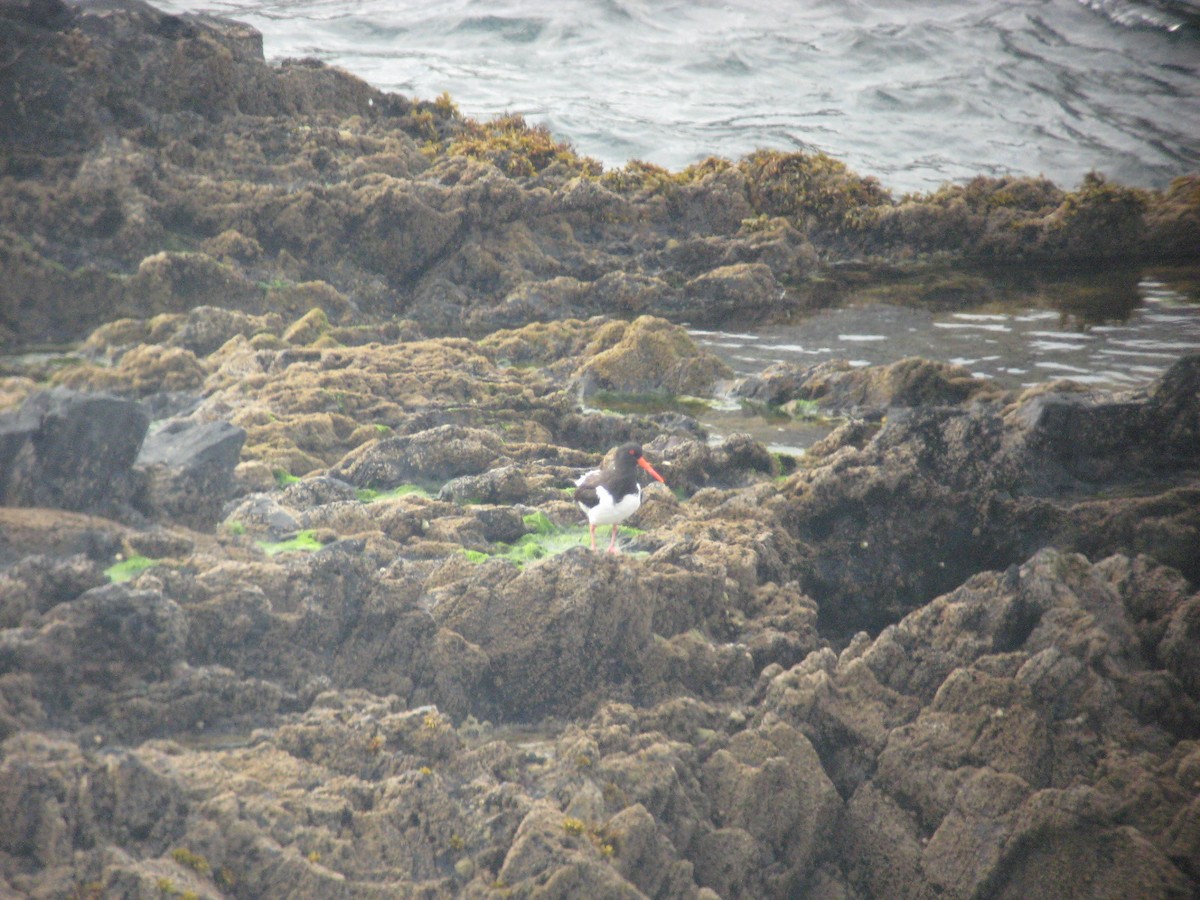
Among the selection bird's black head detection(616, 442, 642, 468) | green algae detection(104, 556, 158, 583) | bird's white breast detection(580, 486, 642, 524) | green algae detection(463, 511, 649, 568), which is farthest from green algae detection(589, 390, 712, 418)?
green algae detection(104, 556, 158, 583)

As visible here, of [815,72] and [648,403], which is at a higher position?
[815,72]

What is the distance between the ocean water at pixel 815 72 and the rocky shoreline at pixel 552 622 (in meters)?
16.5

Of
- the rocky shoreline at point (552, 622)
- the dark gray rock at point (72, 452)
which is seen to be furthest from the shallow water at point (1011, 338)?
the dark gray rock at point (72, 452)

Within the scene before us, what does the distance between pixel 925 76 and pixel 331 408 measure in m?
28.8

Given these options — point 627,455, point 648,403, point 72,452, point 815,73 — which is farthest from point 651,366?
point 815,73

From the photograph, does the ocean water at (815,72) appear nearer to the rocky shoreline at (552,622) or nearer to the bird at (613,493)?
the rocky shoreline at (552,622)

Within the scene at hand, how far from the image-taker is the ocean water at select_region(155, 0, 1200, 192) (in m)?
28.1

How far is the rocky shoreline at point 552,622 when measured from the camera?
15.4ft

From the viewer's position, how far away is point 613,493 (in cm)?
746

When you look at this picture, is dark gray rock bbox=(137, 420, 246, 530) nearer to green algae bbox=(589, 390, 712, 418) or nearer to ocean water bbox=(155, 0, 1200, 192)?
green algae bbox=(589, 390, 712, 418)

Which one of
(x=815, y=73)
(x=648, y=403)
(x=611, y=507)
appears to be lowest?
(x=648, y=403)

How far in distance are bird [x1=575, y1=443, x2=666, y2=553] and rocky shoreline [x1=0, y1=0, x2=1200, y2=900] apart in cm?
48

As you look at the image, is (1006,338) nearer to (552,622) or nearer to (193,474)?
(552,622)

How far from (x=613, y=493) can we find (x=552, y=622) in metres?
1.47
